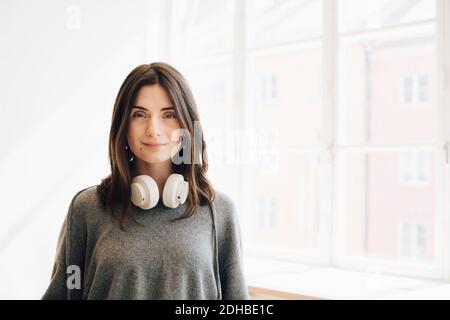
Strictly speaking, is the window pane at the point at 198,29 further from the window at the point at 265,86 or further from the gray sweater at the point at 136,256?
the gray sweater at the point at 136,256

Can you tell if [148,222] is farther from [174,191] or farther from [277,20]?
[277,20]

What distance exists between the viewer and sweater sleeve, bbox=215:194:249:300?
91cm

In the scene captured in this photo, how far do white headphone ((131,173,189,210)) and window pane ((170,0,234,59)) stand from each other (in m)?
1.25

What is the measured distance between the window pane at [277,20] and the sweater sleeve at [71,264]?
1320 mm

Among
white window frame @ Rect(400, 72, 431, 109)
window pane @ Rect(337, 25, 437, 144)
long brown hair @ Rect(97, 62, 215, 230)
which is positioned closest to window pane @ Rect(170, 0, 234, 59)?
long brown hair @ Rect(97, 62, 215, 230)

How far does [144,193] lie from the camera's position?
2.75ft

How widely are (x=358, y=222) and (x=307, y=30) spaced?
8.16 m

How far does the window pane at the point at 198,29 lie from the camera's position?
1998mm

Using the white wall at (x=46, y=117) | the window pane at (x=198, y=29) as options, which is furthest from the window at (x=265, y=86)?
the white wall at (x=46, y=117)

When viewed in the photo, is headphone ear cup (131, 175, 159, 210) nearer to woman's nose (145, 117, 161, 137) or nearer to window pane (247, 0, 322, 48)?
woman's nose (145, 117, 161, 137)

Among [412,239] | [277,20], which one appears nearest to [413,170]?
[412,239]

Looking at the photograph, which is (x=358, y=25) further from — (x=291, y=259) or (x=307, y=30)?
(x=291, y=259)
